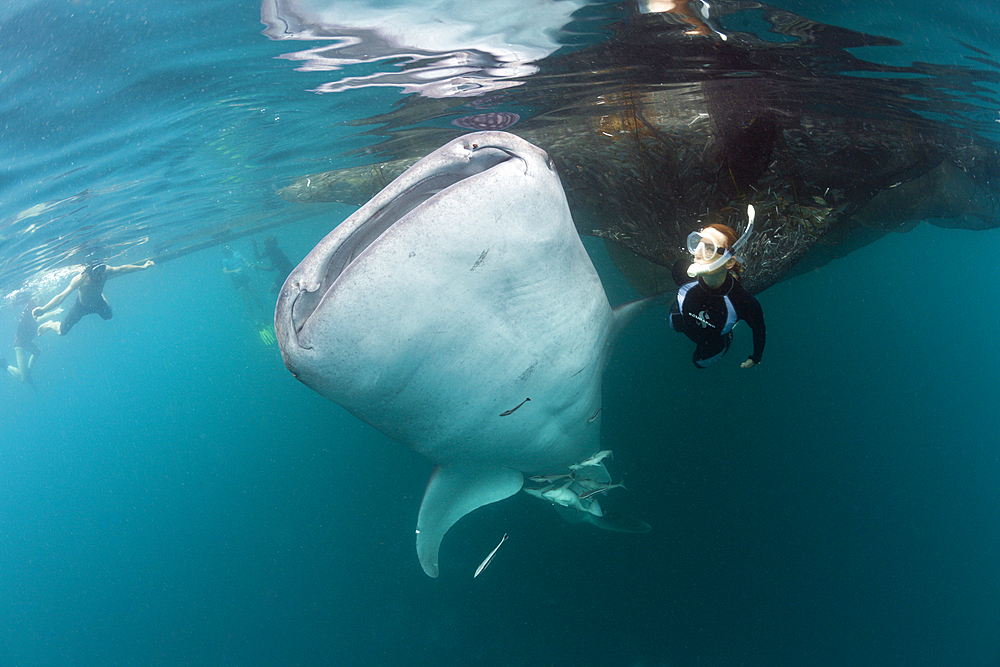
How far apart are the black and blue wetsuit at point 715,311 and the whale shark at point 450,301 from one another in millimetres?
689

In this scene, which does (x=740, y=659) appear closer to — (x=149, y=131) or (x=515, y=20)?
(x=515, y=20)

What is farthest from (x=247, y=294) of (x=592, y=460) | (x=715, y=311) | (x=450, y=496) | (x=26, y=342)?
(x=715, y=311)

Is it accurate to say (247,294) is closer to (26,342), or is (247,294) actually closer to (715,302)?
(26,342)

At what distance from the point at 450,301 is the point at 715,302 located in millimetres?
2162

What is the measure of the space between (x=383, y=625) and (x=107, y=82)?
15996 mm

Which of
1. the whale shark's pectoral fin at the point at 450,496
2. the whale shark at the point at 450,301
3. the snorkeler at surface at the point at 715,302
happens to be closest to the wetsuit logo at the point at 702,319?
the snorkeler at surface at the point at 715,302

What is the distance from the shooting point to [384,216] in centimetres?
186

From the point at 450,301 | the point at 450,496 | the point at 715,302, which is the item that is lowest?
the point at 450,496

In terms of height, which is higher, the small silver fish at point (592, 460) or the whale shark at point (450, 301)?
the whale shark at point (450, 301)

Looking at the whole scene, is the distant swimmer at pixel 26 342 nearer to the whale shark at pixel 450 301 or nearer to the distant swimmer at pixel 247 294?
the distant swimmer at pixel 247 294

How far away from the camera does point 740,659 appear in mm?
11391

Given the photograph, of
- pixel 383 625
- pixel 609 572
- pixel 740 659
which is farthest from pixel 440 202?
pixel 383 625

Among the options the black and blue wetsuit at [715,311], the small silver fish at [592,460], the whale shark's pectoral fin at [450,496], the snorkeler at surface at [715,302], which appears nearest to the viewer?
the snorkeler at surface at [715,302]

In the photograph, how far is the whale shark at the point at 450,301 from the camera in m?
1.56
